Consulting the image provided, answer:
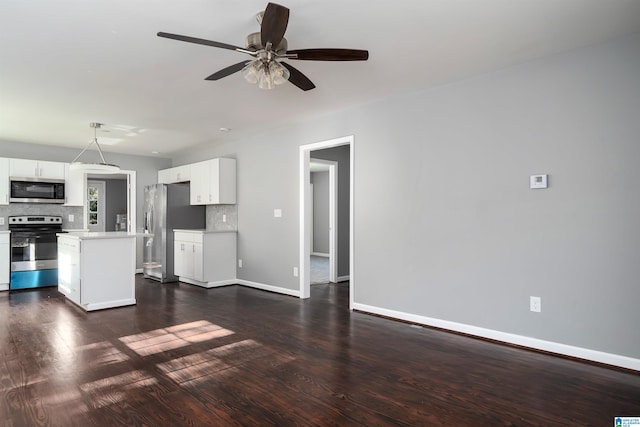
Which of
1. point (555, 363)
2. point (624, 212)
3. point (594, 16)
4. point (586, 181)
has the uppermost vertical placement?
point (594, 16)

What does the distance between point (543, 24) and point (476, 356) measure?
2.40m

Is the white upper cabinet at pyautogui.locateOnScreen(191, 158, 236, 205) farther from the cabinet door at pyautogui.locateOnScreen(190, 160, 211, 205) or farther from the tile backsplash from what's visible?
the tile backsplash

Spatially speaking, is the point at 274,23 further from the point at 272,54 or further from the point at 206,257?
the point at 206,257

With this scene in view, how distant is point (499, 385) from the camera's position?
2.52m

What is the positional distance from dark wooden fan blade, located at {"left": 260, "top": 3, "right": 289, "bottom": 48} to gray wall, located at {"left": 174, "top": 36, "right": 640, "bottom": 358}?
210cm

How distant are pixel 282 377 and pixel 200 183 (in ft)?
14.9

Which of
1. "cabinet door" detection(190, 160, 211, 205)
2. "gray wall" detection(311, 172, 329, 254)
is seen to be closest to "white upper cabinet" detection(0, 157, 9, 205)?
"cabinet door" detection(190, 160, 211, 205)

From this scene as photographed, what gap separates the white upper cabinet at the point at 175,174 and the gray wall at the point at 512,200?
3.21 m

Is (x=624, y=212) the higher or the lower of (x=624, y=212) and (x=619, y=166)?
the lower

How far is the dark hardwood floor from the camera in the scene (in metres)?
2.15

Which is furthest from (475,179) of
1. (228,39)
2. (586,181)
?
(228,39)

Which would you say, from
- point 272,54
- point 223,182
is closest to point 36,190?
point 223,182

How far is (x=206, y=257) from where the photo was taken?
5.95m

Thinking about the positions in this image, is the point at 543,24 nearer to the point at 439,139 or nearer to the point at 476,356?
the point at 439,139
